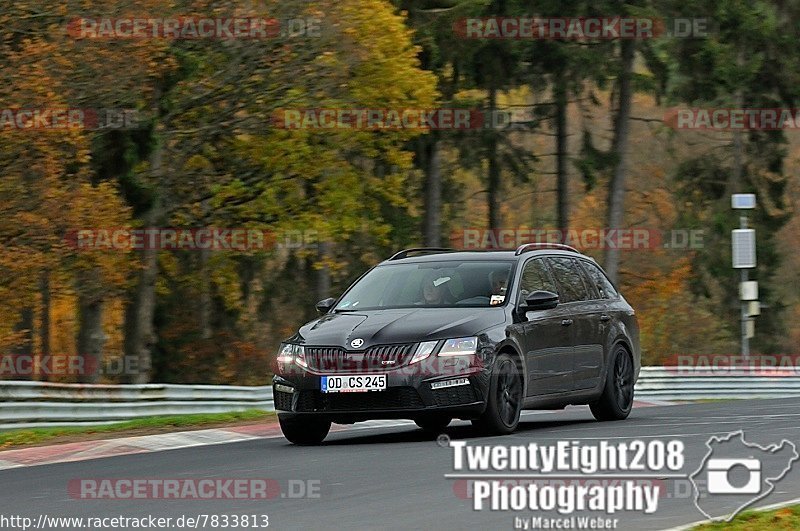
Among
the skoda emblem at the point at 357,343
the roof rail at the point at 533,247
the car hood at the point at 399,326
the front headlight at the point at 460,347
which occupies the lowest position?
the front headlight at the point at 460,347

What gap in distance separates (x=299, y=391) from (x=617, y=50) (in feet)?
92.0

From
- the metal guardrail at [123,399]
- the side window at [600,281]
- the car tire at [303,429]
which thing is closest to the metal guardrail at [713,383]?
the metal guardrail at [123,399]

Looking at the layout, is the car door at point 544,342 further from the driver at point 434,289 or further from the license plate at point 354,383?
the license plate at point 354,383

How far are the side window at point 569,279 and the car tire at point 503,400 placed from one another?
1706 mm

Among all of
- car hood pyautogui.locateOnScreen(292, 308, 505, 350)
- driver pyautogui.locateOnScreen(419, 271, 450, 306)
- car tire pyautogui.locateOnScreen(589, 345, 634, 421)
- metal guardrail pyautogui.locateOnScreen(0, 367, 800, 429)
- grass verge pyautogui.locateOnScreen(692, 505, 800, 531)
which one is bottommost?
metal guardrail pyautogui.locateOnScreen(0, 367, 800, 429)

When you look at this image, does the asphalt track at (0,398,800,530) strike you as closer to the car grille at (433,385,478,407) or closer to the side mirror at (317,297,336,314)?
the car grille at (433,385,478,407)

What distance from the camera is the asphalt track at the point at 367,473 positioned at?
8.96 metres

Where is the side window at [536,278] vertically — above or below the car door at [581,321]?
above

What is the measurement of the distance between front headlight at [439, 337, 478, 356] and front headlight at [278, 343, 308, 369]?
1259 mm

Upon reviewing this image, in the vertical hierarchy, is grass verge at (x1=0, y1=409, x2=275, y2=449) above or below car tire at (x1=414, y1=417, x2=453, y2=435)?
below

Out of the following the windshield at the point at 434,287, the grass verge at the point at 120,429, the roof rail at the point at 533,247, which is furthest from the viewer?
the grass verge at the point at 120,429

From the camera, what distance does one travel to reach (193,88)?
33.3 meters

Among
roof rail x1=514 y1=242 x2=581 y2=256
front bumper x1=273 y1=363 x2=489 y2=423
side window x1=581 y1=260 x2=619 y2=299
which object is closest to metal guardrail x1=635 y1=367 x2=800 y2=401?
side window x1=581 y1=260 x2=619 y2=299

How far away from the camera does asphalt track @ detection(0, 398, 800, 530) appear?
353 inches
